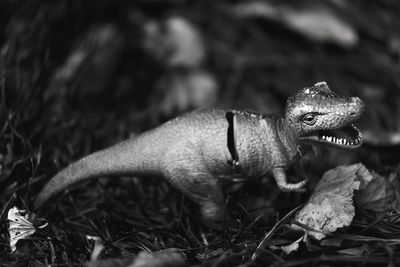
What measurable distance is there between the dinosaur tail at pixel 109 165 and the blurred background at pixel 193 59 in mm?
332

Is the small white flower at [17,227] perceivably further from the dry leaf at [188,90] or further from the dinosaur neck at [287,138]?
the dry leaf at [188,90]

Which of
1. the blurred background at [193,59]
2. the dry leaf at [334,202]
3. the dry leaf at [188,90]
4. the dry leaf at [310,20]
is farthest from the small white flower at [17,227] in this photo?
the dry leaf at [310,20]

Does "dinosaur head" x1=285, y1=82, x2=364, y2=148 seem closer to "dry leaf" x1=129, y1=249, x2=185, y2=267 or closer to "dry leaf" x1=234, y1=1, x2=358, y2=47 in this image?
"dry leaf" x1=129, y1=249, x2=185, y2=267

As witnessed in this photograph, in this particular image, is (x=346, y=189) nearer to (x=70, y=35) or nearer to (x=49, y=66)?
(x=49, y=66)

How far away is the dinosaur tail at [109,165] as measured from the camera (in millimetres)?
1026

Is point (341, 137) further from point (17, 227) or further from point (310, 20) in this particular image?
point (310, 20)

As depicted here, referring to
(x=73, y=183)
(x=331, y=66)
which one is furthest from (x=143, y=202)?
(x=331, y=66)

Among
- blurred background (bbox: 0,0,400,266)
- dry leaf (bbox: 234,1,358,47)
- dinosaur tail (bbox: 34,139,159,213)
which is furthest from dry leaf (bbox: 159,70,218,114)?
dinosaur tail (bbox: 34,139,159,213)

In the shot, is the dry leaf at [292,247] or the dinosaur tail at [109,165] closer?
the dry leaf at [292,247]

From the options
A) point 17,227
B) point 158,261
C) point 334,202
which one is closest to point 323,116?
point 334,202

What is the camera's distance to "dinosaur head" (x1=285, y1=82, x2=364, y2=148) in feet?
3.02

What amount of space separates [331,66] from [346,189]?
2.87 feet

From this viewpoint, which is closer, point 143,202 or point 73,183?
point 73,183

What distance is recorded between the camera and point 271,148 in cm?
100
